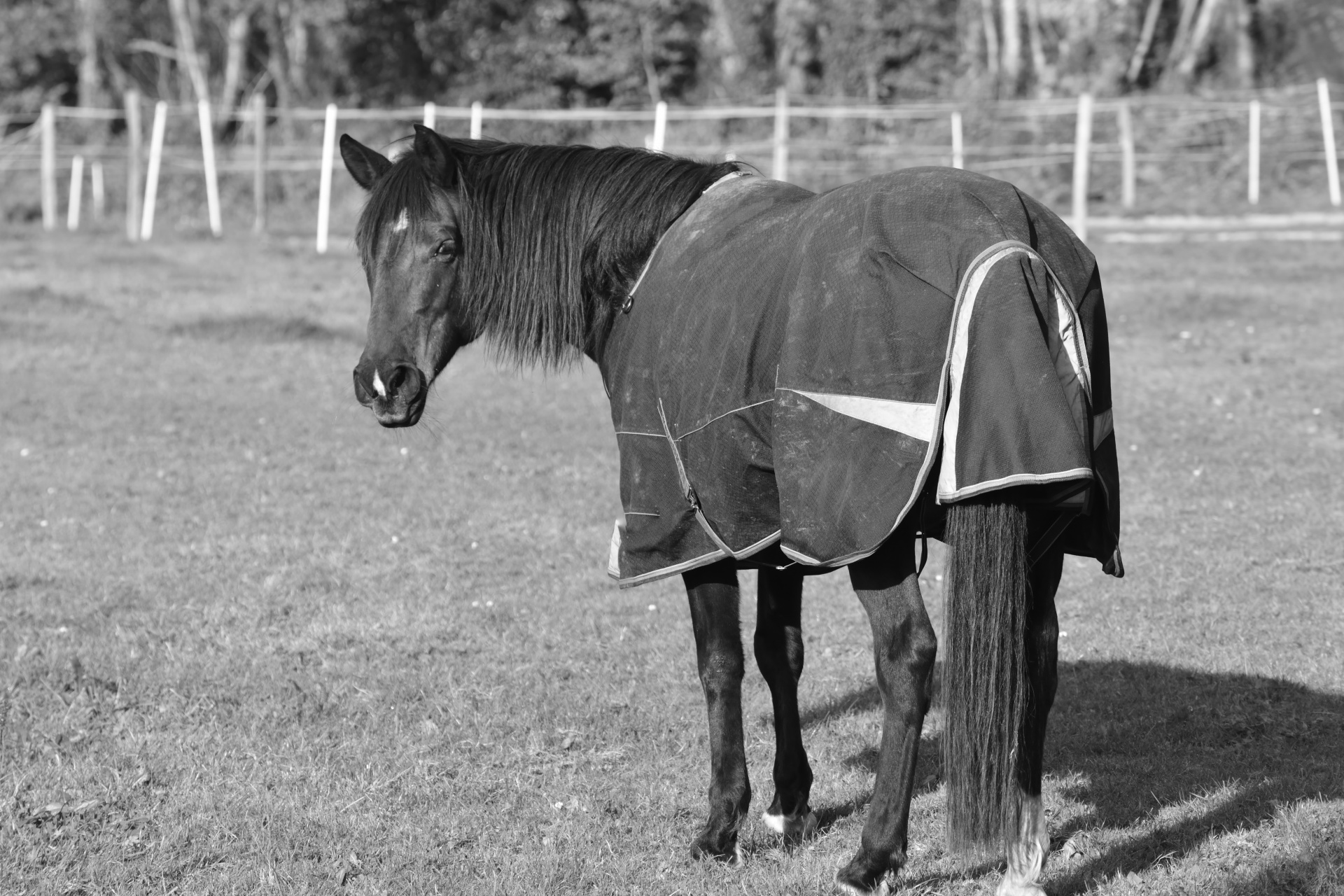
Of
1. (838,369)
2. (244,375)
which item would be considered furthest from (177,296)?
(838,369)

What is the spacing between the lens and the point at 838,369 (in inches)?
147

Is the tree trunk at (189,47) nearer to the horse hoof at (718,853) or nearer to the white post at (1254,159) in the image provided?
the white post at (1254,159)

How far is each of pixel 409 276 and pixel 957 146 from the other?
1897 cm

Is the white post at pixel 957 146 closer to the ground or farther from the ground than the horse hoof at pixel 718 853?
farther from the ground

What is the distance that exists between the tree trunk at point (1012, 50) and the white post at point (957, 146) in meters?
5.66

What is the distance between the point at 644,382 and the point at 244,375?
10166 mm

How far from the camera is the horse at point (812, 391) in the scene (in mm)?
3584

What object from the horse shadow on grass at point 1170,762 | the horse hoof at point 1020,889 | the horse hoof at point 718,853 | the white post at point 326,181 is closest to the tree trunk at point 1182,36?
the white post at point 326,181

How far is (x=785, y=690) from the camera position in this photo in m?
4.69

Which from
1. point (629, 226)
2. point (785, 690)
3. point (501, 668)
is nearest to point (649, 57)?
point (501, 668)

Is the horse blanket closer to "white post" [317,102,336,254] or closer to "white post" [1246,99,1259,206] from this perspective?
"white post" [317,102,336,254]

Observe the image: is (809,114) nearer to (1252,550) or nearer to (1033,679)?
(1252,550)

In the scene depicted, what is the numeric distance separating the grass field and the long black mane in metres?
1.67

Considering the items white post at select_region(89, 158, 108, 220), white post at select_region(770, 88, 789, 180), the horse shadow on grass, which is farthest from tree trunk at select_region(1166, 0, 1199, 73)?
the horse shadow on grass
